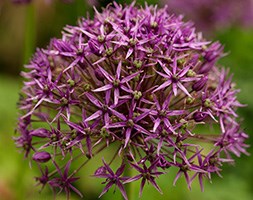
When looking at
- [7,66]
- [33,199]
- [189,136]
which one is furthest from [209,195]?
[7,66]

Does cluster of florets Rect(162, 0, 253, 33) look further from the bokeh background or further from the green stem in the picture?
the green stem

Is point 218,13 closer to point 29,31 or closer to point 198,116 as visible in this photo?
point 29,31

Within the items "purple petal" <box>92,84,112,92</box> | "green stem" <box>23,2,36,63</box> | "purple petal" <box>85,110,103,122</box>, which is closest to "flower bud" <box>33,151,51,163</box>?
"purple petal" <box>85,110,103,122</box>

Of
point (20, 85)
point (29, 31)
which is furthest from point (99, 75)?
point (20, 85)

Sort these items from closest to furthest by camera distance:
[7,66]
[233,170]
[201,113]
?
[201,113]
[233,170]
[7,66]

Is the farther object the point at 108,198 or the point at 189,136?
the point at 108,198

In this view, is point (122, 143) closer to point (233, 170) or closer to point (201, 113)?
point (201, 113)
